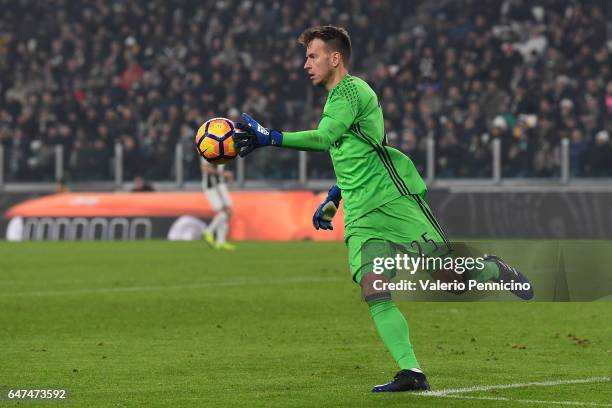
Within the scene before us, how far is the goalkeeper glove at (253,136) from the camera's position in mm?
6781

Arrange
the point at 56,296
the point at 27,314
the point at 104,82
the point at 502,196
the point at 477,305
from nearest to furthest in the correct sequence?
the point at 27,314, the point at 477,305, the point at 56,296, the point at 502,196, the point at 104,82

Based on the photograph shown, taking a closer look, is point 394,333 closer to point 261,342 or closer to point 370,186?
point 370,186

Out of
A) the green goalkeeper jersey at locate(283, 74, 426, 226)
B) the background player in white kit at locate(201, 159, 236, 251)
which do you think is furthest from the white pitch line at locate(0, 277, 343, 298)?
the green goalkeeper jersey at locate(283, 74, 426, 226)

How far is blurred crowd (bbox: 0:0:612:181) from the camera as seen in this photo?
27.8m

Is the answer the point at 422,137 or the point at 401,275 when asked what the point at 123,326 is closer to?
the point at 401,275

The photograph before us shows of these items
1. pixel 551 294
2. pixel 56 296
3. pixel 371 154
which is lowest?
pixel 56 296

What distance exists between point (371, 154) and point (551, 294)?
1.26 m

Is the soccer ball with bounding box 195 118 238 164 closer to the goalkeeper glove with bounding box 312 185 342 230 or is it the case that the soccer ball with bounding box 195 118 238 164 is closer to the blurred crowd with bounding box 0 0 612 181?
the goalkeeper glove with bounding box 312 185 342 230

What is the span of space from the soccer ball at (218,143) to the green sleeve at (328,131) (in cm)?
31

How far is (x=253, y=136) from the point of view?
268 inches

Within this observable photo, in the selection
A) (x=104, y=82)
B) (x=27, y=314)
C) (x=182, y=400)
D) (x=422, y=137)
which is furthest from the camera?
(x=104, y=82)

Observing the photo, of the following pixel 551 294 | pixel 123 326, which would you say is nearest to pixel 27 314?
pixel 123 326

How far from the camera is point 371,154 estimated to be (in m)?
7.37

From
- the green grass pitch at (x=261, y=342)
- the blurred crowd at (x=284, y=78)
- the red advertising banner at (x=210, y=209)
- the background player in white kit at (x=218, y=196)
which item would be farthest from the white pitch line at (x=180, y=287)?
Answer: the blurred crowd at (x=284, y=78)
